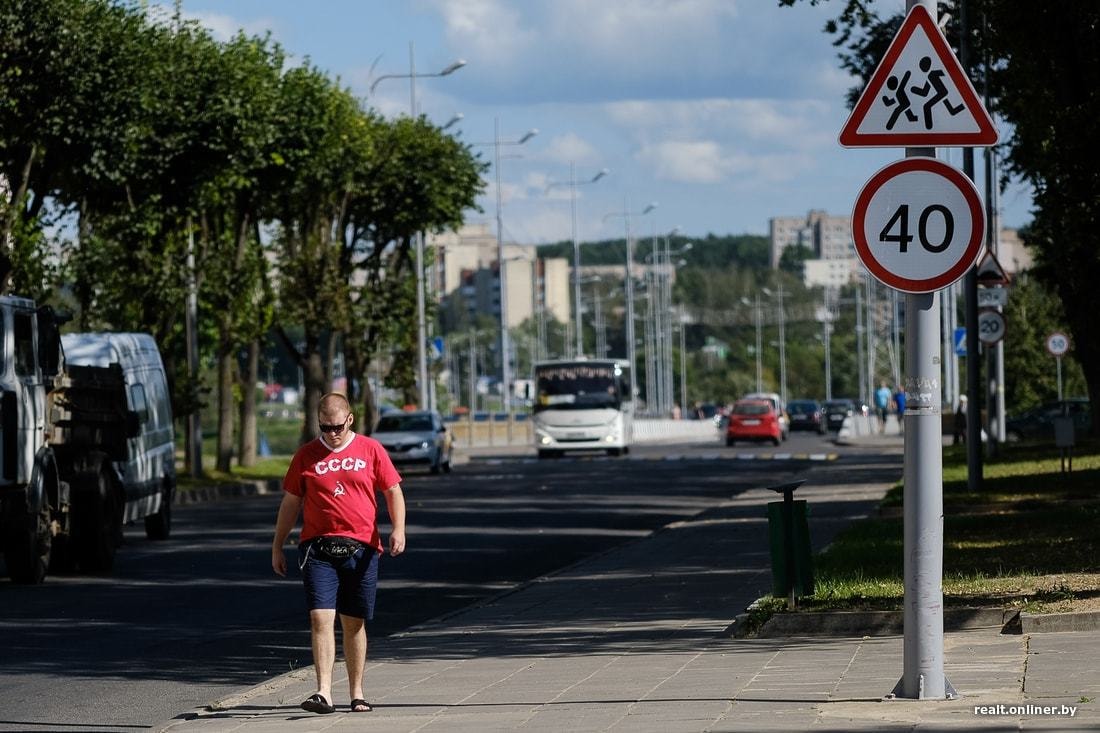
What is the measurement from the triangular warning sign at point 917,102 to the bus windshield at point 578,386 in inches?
2053

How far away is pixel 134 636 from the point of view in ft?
49.4

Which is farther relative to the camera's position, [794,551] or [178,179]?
[178,179]

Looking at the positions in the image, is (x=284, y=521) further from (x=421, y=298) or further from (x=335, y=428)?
(x=421, y=298)

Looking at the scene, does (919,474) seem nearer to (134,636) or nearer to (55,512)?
(134,636)

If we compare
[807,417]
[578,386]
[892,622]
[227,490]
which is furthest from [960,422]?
[807,417]

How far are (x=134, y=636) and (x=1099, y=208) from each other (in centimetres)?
1508

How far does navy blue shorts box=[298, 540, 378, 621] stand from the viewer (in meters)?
10.1

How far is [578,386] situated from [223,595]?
44416mm

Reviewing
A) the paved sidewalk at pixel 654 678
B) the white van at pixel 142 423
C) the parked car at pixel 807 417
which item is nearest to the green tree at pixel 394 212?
the white van at pixel 142 423

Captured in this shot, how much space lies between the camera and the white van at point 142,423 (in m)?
24.7

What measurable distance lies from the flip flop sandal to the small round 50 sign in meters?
3.39

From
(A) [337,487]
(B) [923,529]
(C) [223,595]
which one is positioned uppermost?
(A) [337,487]

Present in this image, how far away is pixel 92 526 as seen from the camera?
70.1 ft
